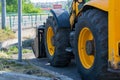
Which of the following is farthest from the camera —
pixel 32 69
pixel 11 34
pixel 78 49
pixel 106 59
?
pixel 11 34

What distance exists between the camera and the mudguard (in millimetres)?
9844

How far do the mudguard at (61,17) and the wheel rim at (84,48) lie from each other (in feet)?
6.37

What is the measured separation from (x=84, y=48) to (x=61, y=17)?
2314 millimetres

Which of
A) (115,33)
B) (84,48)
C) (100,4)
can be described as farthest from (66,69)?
(115,33)

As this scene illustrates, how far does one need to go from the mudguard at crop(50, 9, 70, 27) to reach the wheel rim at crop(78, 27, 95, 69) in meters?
1.94

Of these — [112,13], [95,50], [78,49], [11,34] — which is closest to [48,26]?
[78,49]

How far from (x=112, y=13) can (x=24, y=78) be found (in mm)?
2675

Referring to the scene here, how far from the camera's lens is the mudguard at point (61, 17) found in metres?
9.84

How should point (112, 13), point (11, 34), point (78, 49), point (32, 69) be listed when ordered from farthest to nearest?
point (11, 34), point (32, 69), point (78, 49), point (112, 13)

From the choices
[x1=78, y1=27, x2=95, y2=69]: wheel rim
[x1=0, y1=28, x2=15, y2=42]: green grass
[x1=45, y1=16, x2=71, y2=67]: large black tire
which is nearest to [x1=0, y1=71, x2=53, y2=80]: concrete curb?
[x1=78, y1=27, x2=95, y2=69]: wheel rim

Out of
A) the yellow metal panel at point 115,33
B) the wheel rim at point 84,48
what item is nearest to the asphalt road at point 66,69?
the wheel rim at point 84,48

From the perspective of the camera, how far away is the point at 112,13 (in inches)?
248

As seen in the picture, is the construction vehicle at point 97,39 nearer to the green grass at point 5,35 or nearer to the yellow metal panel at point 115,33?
the yellow metal panel at point 115,33

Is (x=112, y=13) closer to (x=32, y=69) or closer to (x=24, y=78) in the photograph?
(x=24, y=78)
